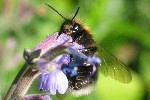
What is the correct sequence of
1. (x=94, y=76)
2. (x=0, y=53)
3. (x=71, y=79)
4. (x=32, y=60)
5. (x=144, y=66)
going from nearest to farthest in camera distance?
(x=32, y=60), (x=71, y=79), (x=94, y=76), (x=0, y=53), (x=144, y=66)

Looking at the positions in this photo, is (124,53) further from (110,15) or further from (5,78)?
(5,78)

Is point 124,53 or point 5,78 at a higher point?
point 124,53

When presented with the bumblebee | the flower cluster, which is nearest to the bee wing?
the bumblebee

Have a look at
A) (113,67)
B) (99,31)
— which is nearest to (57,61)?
(113,67)

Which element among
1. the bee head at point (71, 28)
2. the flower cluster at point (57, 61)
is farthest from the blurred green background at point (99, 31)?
the flower cluster at point (57, 61)

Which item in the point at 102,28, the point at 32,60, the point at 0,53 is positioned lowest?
the point at 32,60

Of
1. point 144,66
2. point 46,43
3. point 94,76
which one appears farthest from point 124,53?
point 46,43

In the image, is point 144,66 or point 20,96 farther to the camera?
point 144,66
